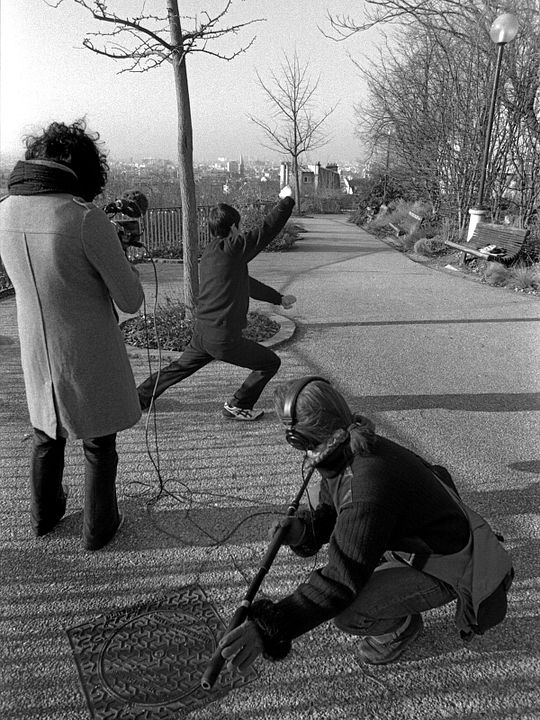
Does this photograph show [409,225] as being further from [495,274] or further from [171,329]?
[171,329]

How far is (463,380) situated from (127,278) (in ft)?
13.2

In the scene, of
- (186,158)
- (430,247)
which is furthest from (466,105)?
(186,158)

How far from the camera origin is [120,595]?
8.80ft

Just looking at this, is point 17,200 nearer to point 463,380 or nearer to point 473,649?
point 473,649

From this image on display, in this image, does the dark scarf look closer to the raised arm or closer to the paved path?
the raised arm

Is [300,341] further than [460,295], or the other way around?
[460,295]

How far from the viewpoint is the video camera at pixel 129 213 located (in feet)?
10.4

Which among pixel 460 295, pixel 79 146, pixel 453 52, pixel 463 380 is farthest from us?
pixel 453 52

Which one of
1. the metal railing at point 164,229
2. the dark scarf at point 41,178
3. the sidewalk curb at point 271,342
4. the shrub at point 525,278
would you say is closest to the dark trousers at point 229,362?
the sidewalk curb at point 271,342

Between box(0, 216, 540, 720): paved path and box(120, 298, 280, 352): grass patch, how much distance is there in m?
0.42

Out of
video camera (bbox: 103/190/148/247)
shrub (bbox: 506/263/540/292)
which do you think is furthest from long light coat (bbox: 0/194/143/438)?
shrub (bbox: 506/263/540/292)

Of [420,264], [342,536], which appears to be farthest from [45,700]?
[420,264]

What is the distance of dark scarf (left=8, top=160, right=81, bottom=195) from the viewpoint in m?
2.45

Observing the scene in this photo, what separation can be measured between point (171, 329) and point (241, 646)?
5.23 metres
